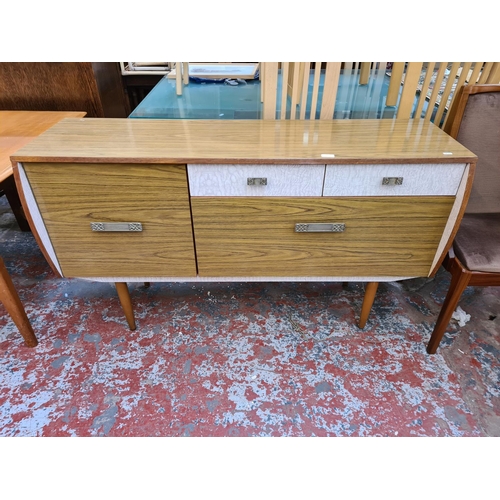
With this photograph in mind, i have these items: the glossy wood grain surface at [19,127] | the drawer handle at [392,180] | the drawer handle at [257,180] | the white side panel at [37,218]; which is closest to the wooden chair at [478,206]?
the drawer handle at [392,180]

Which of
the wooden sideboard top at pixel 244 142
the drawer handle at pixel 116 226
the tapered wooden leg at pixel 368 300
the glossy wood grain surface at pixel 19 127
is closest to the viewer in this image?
the wooden sideboard top at pixel 244 142

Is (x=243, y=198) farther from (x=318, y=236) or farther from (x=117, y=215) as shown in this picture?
(x=117, y=215)

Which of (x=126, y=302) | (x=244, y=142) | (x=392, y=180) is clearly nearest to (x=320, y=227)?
(x=392, y=180)

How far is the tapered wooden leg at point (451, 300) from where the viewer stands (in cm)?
129

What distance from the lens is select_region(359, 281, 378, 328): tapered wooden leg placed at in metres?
1.46

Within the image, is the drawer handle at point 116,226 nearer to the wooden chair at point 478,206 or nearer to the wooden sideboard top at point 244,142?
the wooden sideboard top at point 244,142

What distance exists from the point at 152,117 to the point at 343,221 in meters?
0.92

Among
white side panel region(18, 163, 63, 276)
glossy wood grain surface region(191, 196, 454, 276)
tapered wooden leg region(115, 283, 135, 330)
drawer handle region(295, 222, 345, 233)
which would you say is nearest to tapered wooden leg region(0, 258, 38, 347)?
white side panel region(18, 163, 63, 276)

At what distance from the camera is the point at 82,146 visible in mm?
1166

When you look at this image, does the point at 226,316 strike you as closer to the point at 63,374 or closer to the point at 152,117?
the point at 63,374

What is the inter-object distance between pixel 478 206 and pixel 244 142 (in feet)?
3.26

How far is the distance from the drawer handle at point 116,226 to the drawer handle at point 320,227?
0.54 m

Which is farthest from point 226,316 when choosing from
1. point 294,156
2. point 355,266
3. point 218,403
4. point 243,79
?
point 243,79

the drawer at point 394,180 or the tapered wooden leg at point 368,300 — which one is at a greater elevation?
the drawer at point 394,180
